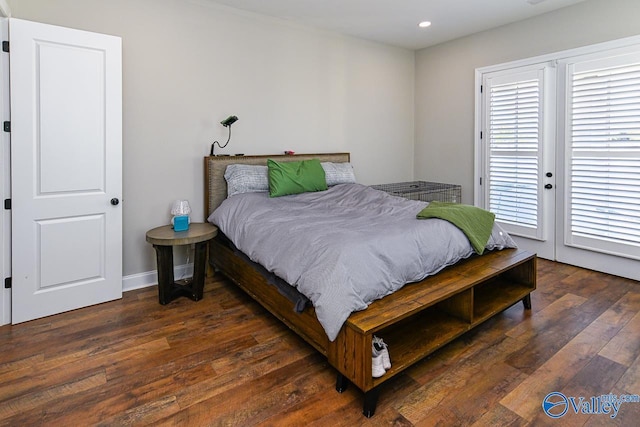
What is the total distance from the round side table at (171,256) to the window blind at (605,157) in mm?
3612

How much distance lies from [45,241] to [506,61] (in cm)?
489

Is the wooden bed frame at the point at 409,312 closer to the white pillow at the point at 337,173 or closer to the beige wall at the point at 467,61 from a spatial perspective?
the white pillow at the point at 337,173

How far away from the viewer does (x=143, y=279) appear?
3.39m

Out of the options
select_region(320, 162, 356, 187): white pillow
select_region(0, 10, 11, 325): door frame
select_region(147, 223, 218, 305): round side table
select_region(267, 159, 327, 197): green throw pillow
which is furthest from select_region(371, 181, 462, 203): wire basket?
select_region(0, 10, 11, 325): door frame

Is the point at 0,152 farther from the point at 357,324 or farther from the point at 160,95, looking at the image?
the point at 357,324

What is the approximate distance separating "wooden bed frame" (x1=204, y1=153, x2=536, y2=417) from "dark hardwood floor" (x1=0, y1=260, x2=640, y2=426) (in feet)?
0.53

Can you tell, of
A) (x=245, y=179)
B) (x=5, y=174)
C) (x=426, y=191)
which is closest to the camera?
(x=5, y=174)

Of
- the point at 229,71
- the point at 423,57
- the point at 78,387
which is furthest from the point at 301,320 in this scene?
the point at 423,57

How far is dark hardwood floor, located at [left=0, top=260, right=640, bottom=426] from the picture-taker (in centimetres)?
174

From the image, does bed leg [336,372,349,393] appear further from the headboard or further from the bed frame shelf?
the headboard

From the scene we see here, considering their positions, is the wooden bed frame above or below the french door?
below

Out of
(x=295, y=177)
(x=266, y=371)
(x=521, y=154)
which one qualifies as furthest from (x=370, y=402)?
(x=521, y=154)

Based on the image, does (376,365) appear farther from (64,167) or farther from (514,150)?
(514,150)

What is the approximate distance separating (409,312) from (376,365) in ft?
1.01
